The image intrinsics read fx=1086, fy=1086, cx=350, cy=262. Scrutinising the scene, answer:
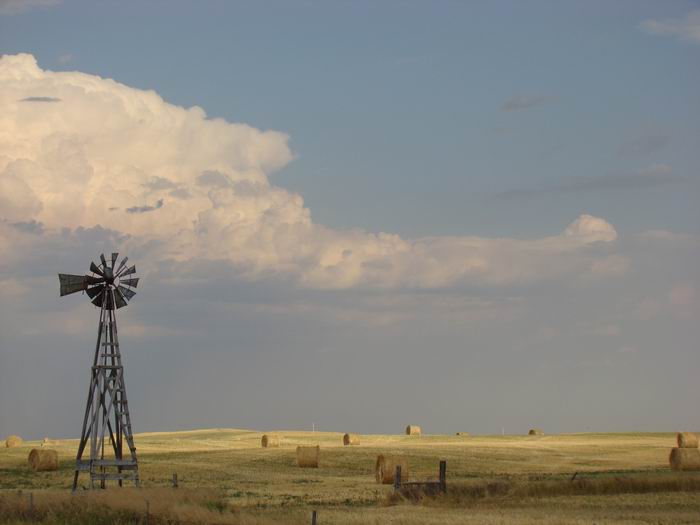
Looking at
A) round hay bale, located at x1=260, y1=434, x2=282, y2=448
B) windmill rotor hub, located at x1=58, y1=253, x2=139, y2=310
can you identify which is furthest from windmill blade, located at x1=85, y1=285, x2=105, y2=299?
round hay bale, located at x1=260, y1=434, x2=282, y2=448

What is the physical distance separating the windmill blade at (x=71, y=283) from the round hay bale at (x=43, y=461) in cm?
1617

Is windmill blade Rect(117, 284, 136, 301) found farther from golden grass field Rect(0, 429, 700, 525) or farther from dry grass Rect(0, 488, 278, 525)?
dry grass Rect(0, 488, 278, 525)

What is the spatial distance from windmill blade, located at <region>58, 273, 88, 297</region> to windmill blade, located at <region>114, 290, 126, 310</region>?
1392mm

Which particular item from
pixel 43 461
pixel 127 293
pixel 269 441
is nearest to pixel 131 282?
pixel 127 293

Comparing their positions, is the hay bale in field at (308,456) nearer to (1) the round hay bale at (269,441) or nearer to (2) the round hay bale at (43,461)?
(2) the round hay bale at (43,461)

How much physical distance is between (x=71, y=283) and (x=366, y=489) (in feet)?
51.8

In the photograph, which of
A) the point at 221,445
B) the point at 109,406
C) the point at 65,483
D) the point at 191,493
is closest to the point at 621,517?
the point at 191,493

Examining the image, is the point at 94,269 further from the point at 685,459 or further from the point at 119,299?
the point at 685,459

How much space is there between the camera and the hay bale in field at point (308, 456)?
2434 inches

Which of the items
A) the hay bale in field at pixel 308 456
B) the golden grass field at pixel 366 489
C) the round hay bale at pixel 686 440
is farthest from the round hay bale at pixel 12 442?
the round hay bale at pixel 686 440

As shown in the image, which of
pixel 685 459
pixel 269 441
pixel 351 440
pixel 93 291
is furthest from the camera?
pixel 351 440

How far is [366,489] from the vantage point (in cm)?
4750

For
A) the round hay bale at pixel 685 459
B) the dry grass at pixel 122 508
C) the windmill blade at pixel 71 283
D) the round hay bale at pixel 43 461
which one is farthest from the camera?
the round hay bale at pixel 43 461

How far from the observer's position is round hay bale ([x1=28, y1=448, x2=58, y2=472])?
59.8 metres
